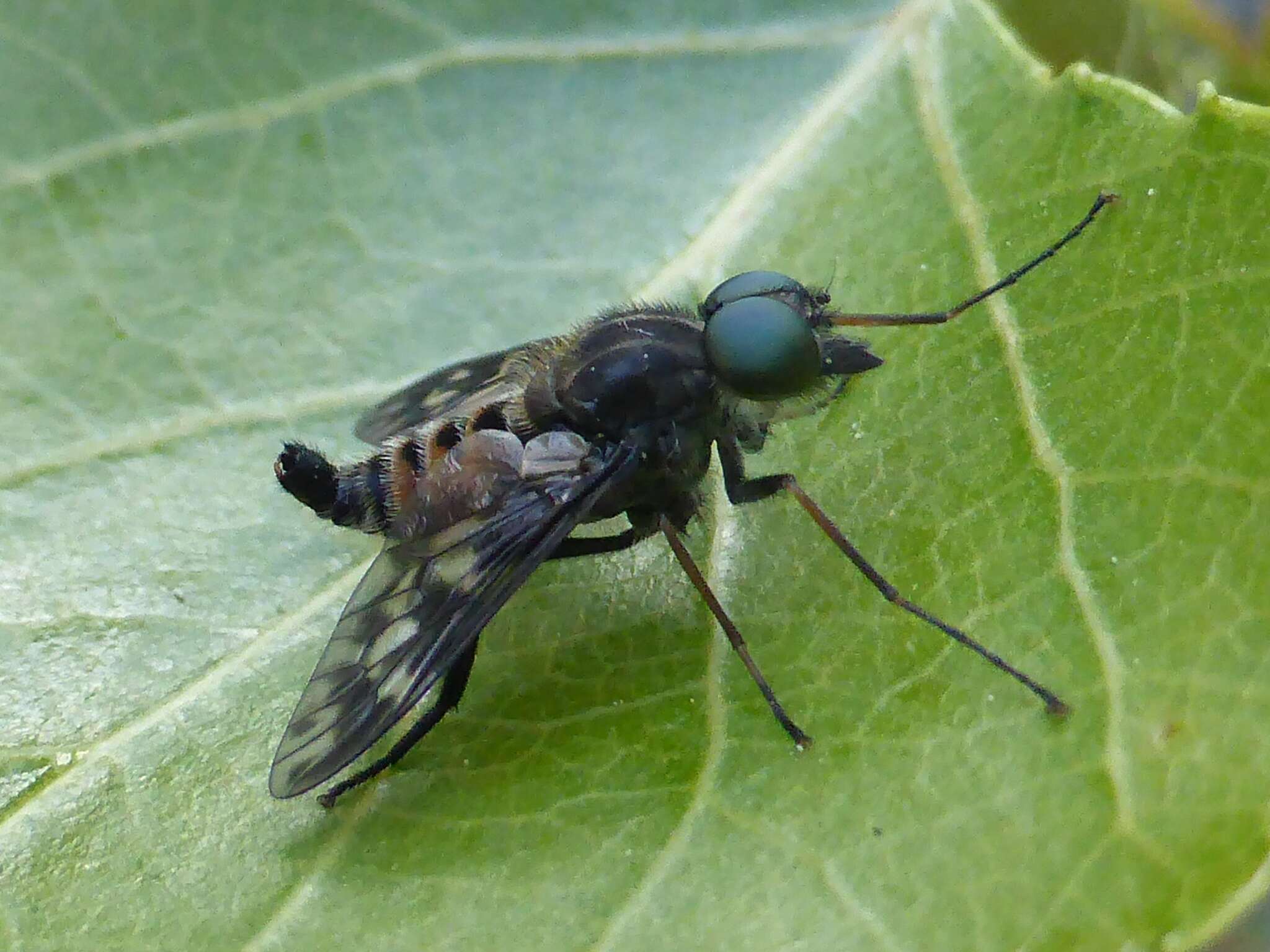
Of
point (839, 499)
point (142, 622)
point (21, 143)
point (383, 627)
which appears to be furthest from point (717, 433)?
point (21, 143)

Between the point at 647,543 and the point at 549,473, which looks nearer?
the point at 549,473

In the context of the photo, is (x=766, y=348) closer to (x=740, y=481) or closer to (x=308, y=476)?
(x=740, y=481)

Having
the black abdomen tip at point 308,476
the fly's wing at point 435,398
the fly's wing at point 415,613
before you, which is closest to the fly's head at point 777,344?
the fly's wing at point 415,613

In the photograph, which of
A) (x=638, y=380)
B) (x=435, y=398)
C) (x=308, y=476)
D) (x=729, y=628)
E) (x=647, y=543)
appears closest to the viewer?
(x=729, y=628)

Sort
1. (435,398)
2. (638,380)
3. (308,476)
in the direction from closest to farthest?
(308,476) < (638,380) < (435,398)

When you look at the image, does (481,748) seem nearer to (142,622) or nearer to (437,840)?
(437,840)

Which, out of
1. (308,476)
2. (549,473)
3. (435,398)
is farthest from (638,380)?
(308,476)
